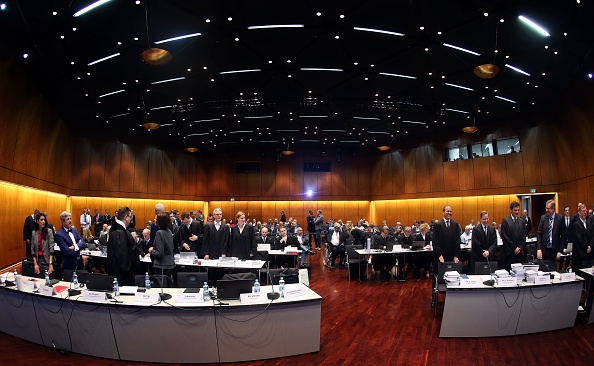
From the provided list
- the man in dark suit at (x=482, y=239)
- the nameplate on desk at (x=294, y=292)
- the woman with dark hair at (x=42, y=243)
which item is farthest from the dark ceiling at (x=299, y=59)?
the nameplate on desk at (x=294, y=292)

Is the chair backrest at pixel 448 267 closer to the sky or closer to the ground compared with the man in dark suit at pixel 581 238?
closer to the ground

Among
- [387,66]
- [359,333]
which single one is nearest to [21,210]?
[359,333]

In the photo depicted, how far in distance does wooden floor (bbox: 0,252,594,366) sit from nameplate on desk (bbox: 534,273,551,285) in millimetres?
719

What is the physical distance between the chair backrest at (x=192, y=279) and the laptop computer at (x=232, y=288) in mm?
642

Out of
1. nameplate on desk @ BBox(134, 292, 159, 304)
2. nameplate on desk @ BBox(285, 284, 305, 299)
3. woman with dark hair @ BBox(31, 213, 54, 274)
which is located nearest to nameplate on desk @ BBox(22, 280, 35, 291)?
nameplate on desk @ BBox(134, 292, 159, 304)

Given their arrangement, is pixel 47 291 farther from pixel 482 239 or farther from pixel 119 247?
pixel 482 239

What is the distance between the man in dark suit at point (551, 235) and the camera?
6246 mm

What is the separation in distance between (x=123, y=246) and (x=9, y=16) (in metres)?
6.10

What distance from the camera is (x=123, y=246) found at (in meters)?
4.49

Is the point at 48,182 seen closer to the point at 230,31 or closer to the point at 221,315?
the point at 230,31

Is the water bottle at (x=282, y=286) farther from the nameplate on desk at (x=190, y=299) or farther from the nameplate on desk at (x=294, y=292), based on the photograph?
the nameplate on desk at (x=190, y=299)

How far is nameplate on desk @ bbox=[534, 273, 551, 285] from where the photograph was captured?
14.7ft

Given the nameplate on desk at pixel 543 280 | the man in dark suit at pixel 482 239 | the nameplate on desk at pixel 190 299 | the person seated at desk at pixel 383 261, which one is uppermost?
the man in dark suit at pixel 482 239

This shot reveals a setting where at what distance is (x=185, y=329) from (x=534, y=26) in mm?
9184
